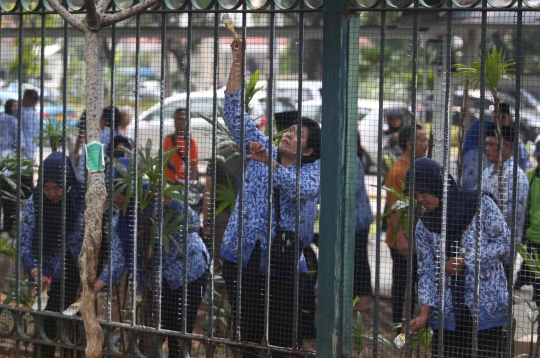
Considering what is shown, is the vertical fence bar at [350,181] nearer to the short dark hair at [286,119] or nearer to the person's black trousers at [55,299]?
the short dark hair at [286,119]

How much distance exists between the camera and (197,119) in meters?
5.87

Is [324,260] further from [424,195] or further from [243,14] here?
[243,14]

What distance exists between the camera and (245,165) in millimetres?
4383

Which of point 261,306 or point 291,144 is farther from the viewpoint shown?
point 291,144

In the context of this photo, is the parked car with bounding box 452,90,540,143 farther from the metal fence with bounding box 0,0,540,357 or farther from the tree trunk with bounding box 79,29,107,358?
the tree trunk with bounding box 79,29,107,358

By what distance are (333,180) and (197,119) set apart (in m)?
2.26

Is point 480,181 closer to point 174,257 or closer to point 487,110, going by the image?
point 174,257

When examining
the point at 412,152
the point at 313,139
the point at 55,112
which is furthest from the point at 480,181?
the point at 55,112

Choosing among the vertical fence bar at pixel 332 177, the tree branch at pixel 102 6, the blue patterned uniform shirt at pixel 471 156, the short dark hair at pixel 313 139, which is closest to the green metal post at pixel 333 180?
the vertical fence bar at pixel 332 177

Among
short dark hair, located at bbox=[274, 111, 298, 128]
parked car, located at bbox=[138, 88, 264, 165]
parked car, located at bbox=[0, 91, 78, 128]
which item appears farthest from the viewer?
parked car, located at bbox=[0, 91, 78, 128]

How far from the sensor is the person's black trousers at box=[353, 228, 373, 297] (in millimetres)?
4644

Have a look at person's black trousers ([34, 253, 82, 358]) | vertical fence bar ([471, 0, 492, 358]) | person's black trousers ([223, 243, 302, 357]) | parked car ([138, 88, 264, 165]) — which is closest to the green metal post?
Result: person's black trousers ([223, 243, 302, 357])

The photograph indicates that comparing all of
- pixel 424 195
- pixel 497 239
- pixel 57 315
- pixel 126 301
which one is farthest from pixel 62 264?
pixel 497 239

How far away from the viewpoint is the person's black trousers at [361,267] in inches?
183
